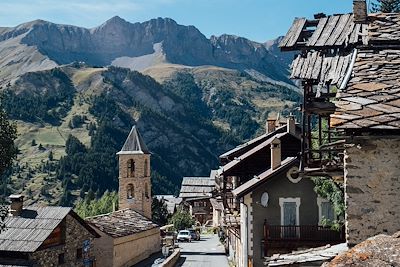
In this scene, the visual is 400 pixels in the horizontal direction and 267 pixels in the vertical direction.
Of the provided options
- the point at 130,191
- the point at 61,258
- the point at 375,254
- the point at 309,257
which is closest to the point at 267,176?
the point at 309,257

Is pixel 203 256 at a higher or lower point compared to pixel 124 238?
lower

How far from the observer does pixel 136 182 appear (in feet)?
192

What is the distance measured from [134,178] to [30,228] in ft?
76.3

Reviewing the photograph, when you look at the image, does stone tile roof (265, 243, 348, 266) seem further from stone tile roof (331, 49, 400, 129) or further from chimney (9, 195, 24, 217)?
chimney (9, 195, 24, 217)

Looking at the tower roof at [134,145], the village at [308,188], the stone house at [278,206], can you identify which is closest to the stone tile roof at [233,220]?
the village at [308,188]

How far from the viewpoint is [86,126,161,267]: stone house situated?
1708 inches

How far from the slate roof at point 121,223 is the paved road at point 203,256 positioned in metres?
4.68

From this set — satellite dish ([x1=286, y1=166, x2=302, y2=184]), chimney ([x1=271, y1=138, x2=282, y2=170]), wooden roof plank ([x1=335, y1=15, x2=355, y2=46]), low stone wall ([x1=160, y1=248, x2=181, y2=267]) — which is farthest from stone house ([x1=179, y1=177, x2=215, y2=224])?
wooden roof plank ([x1=335, y1=15, x2=355, y2=46])

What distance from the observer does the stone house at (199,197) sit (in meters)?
109

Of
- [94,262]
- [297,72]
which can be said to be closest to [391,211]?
[297,72]

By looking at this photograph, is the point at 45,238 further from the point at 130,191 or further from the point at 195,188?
the point at 195,188

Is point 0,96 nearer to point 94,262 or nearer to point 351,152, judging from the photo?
point 94,262

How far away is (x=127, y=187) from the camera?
59.0 metres

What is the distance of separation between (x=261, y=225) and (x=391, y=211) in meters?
16.8
